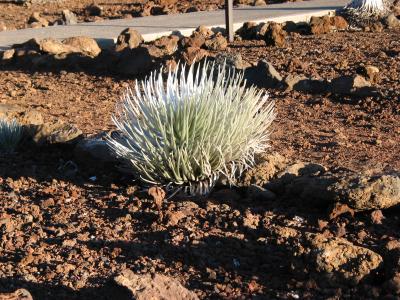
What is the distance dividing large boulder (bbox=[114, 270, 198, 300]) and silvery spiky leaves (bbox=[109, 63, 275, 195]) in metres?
1.52

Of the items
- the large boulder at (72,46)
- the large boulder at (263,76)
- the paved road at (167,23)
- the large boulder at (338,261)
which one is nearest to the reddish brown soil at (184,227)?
the large boulder at (338,261)

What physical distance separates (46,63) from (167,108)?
4831 mm

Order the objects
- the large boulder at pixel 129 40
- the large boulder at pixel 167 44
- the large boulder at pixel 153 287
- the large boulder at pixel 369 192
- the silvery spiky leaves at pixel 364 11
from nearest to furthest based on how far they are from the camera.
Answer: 1. the large boulder at pixel 153 287
2. the large boulder at pixel 369 192
3. the large boulder at pixel 167 44
4. the large boulder at pixel 129 40
5. the silvery spiky leaves at pixel 364 11

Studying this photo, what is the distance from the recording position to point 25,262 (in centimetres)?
376

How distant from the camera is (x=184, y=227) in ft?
13.6

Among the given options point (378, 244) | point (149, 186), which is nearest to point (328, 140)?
point (149, 186)

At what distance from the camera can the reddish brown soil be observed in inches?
139

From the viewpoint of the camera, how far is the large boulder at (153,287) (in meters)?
3.09

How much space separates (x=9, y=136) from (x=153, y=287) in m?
2.99

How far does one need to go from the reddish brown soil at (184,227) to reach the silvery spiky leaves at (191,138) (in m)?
0.19

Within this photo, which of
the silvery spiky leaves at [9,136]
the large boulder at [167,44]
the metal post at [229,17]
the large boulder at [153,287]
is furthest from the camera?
the metal post at [229,17]

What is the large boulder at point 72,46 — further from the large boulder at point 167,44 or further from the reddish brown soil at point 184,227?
the reddish brown soil at point 184,227

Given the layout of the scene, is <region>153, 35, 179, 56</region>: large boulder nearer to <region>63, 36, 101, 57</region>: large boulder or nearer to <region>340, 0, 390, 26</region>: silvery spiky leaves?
<region>63, 36, 101, 57</region>: large boulder

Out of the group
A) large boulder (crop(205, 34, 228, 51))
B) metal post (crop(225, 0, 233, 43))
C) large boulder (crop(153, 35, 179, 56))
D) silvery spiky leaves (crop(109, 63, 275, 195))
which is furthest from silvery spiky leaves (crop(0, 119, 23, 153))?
metal post (crop(225, 0, 233, 43))
